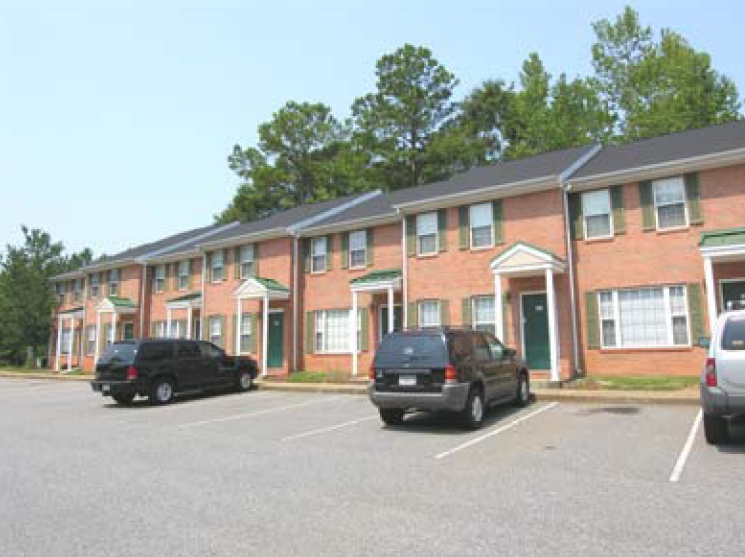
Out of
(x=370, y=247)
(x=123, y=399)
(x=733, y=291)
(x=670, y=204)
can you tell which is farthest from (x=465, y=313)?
(x=123, y=399)

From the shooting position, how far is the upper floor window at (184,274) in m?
28.1

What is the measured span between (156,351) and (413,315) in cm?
831

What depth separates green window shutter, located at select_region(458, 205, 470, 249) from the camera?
17.9m

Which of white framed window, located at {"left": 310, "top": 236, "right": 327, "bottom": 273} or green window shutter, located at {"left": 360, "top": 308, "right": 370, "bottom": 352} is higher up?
white framed window, located at {"left": 310, "top": 236, "right": 327, "bottom": 273}

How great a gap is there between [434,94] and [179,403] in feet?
111

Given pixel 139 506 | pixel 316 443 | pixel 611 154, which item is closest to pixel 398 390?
pixel 316 443

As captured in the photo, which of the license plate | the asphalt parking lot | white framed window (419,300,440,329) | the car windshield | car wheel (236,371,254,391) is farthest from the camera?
white framed window (419,300,440,329)

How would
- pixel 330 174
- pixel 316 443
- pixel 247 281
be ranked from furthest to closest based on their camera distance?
1. pixel 330 174
2. pixel 247 281
3. pixel 316 443

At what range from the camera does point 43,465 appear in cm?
745

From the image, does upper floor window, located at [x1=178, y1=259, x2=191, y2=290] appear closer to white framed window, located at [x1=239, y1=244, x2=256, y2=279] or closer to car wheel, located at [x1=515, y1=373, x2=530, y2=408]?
white framed window, located at [x1=239, y1=244, x2=256, y2=279]

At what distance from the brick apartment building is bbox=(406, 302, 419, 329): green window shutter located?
4cm

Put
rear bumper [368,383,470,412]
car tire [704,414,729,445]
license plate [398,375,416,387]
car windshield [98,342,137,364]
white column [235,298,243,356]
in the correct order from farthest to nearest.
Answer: white column [235,298,243,356], car windshield [98,342,137,364], license plate [398,375,416,387], rear bumper [368,383,470,412], car tire [704,414,729,445]

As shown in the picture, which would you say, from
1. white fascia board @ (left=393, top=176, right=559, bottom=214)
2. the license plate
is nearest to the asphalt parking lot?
the license plate

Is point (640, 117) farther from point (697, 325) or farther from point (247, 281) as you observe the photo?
point (247, 281)
